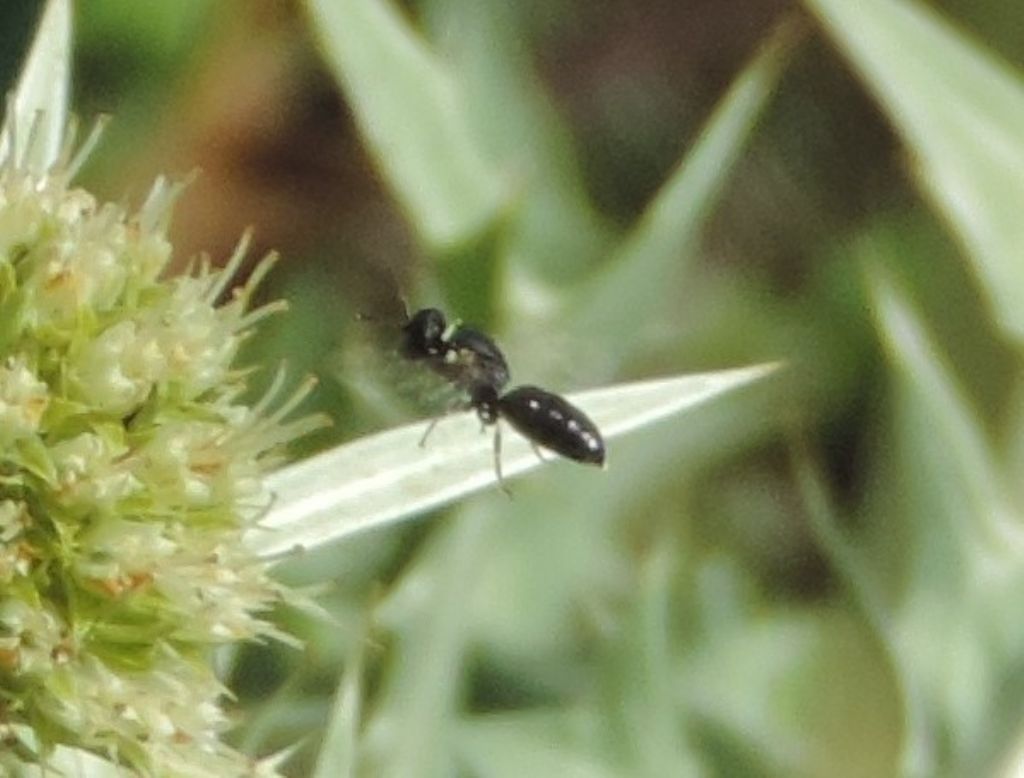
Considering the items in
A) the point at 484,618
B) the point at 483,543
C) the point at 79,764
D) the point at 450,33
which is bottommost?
the point at 79,764

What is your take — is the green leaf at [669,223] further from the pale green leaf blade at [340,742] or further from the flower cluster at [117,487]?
the pale green leaf blade at [340,742]

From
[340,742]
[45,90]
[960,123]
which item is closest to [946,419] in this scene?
[960,123]

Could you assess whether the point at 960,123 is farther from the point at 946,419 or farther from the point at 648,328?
the point at 648,328

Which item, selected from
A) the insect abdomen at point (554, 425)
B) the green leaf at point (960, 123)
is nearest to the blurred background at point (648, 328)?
the green leaf at point (960, 123)

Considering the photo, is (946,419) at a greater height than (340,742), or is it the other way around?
(946,419)

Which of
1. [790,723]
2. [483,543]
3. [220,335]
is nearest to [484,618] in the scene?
[790,723]

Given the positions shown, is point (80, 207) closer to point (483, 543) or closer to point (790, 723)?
point (483, 543)
